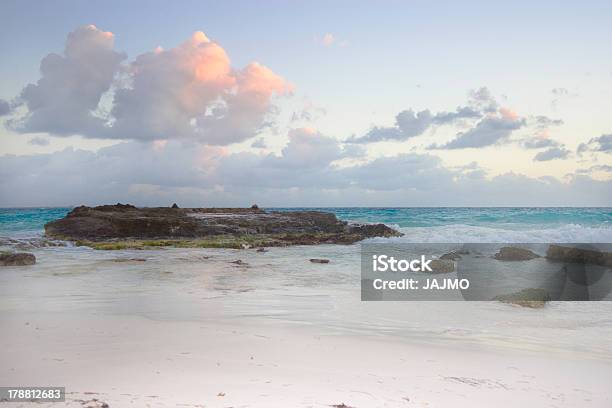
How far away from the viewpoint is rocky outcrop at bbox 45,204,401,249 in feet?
92.0

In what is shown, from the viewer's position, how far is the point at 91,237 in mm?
29266

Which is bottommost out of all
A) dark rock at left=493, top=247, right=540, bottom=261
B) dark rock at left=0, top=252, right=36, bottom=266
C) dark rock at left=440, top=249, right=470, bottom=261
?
dark rock at left=440, top=249, right=470, bottom=261

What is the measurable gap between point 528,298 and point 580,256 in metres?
9.95

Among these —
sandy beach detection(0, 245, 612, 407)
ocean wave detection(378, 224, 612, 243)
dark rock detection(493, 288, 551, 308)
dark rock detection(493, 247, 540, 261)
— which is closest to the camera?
sandy beach detection(0, 245, 612, 407)

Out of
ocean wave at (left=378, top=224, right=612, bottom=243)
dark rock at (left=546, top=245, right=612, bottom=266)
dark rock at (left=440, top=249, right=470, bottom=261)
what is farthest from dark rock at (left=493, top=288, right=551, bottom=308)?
ocean wave at (left=378, top=224, right=612, bottom=243)

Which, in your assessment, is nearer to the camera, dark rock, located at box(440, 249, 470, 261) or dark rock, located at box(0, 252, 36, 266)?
dark rock, located at box(0, 252, 36, 266)

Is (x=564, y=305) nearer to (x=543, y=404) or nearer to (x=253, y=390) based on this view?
(x=543, y=404)

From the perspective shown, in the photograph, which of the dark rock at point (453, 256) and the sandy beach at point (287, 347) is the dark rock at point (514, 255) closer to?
the dark rock at point (453, 256)

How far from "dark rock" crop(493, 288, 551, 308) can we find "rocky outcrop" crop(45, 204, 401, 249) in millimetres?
16078

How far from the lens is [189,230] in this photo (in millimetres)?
32188

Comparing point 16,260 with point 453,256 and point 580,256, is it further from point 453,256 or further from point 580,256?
point 580,256

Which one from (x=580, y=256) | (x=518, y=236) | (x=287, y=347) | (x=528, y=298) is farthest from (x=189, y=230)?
(x=287, y=347)

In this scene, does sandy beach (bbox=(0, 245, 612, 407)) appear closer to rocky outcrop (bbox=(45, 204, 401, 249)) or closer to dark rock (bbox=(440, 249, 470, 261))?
dark rock (bbox=(440, 249, 470, 261))

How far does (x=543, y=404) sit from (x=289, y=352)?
3.47 m
